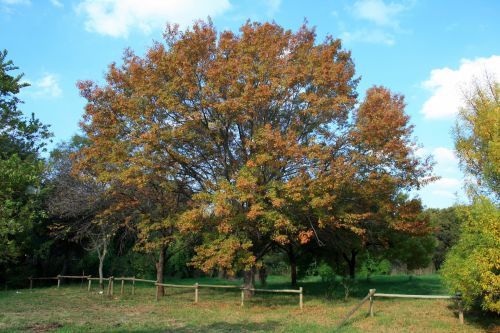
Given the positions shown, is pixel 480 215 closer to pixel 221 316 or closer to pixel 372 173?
pixel 372 173

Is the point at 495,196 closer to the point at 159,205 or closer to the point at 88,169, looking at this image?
the point at 159,205

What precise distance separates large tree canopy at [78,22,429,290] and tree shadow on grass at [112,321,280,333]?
2873 mm

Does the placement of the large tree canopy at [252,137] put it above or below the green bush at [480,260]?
above

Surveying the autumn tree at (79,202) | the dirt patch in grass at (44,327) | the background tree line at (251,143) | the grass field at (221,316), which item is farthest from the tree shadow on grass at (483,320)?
the autumn tree at (79,202)

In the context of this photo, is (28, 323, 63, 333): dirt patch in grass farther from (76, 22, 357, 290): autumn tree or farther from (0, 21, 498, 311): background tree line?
(76, 22, 357, 290): autumn tree

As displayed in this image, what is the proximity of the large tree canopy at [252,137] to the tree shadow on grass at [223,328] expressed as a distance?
2873mm

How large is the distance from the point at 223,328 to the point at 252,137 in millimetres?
7352

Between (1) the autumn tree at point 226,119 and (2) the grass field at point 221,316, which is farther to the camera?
(1) the autumn tree at point 226,119

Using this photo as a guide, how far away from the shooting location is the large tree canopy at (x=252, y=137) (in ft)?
51.0

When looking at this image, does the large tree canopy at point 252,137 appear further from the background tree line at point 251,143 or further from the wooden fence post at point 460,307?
the wooden fence post at point 460,307

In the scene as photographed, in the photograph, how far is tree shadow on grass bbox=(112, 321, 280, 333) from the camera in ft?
39.0

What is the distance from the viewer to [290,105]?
17.7 meters

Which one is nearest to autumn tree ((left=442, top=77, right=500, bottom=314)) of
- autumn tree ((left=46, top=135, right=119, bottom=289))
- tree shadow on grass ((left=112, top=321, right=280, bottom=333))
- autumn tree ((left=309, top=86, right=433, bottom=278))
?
autumn tree ((left=309, top=86, right=433, bottom=278))

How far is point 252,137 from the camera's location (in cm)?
1673
